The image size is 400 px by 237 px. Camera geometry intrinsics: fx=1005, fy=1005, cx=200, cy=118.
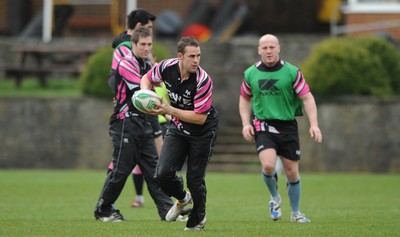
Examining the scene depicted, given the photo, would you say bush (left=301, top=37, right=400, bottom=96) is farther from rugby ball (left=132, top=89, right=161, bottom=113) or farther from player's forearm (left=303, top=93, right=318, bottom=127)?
rugby ball (left=132, top=89, right=161, bottom=113)

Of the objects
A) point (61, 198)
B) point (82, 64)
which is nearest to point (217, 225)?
point (61, 198)

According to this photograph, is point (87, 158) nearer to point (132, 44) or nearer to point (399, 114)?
point (399, 114)

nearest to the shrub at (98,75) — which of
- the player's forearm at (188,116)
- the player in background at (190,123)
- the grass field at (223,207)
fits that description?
the grass field at (223,207)

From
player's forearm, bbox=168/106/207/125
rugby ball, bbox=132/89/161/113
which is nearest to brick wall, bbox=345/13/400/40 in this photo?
player's forearm, bbox=168/106/207/125

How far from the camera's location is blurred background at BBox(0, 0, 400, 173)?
24.6 meters

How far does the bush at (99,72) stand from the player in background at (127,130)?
11.8 m

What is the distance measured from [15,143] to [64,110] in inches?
60.2

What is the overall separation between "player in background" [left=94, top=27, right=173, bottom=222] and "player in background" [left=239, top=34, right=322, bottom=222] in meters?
1.30

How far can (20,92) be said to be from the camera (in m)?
27.3

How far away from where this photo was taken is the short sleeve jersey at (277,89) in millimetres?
12352

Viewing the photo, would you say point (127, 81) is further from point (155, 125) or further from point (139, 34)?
point (155, 125)

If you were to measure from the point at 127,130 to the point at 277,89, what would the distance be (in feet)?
6.26

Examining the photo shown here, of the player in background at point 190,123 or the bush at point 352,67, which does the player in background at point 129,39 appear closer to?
the player in background at point 190,123

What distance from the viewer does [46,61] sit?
30031 millimetres
